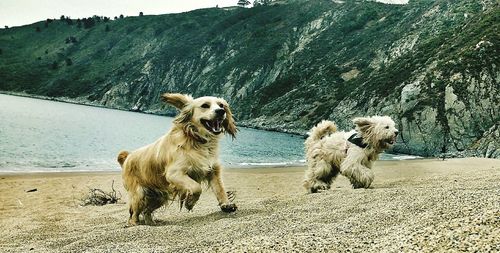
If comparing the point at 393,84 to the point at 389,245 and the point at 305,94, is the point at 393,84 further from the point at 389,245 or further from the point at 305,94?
the point at 389,245

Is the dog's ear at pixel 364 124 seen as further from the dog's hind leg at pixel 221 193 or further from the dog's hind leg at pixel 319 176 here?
the dog's hind leg at pixel 221 193

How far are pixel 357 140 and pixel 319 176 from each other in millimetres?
1239

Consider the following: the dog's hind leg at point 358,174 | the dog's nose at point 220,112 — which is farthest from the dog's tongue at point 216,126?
the dog's hind leg at point 358,174

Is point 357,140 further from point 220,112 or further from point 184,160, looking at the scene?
point 184,160

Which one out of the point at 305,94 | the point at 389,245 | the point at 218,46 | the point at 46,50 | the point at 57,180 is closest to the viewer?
the point at 389,245

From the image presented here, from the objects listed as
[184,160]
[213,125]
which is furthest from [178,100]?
[184,160]

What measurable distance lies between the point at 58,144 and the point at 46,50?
16814 cm

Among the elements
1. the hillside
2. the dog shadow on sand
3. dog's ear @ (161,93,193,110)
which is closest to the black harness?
the dog shadow on sand

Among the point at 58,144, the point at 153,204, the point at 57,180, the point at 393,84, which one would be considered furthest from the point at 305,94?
the point at 153,204

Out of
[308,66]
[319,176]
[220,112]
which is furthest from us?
[308,66]

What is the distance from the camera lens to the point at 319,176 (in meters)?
11.1

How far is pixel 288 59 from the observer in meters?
108

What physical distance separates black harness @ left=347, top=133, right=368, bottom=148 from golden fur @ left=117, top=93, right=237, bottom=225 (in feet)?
12.6

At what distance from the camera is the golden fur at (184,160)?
713cm
